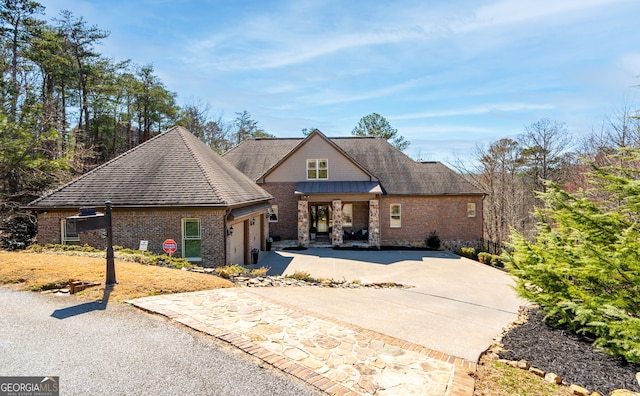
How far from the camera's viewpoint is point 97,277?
8742mm

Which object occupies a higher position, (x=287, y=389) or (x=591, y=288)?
(x=591, y=288)

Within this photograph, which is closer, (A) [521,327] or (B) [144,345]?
(B) [144,345]

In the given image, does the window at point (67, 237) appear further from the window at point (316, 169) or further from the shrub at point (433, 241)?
the shrub at point (433, 241)

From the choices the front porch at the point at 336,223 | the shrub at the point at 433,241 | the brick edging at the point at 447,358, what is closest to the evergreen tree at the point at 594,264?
the brick edging at the point at 447,358

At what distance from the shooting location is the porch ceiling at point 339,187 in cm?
2258

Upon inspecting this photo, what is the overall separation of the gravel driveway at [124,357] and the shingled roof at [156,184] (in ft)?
23.3

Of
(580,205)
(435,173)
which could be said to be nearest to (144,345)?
(580,205)

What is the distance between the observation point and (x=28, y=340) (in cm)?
550

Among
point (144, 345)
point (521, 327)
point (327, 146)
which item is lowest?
point (521, 327)

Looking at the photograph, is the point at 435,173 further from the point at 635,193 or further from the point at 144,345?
the point at 144,345

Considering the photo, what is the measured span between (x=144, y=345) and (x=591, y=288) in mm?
8224

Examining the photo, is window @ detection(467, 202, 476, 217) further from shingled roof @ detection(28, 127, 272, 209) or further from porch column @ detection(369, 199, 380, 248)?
shingled roof @ detection(28, 127, 272, 209)

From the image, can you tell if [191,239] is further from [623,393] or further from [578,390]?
[623,393]

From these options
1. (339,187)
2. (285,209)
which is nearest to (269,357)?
(339,187)
